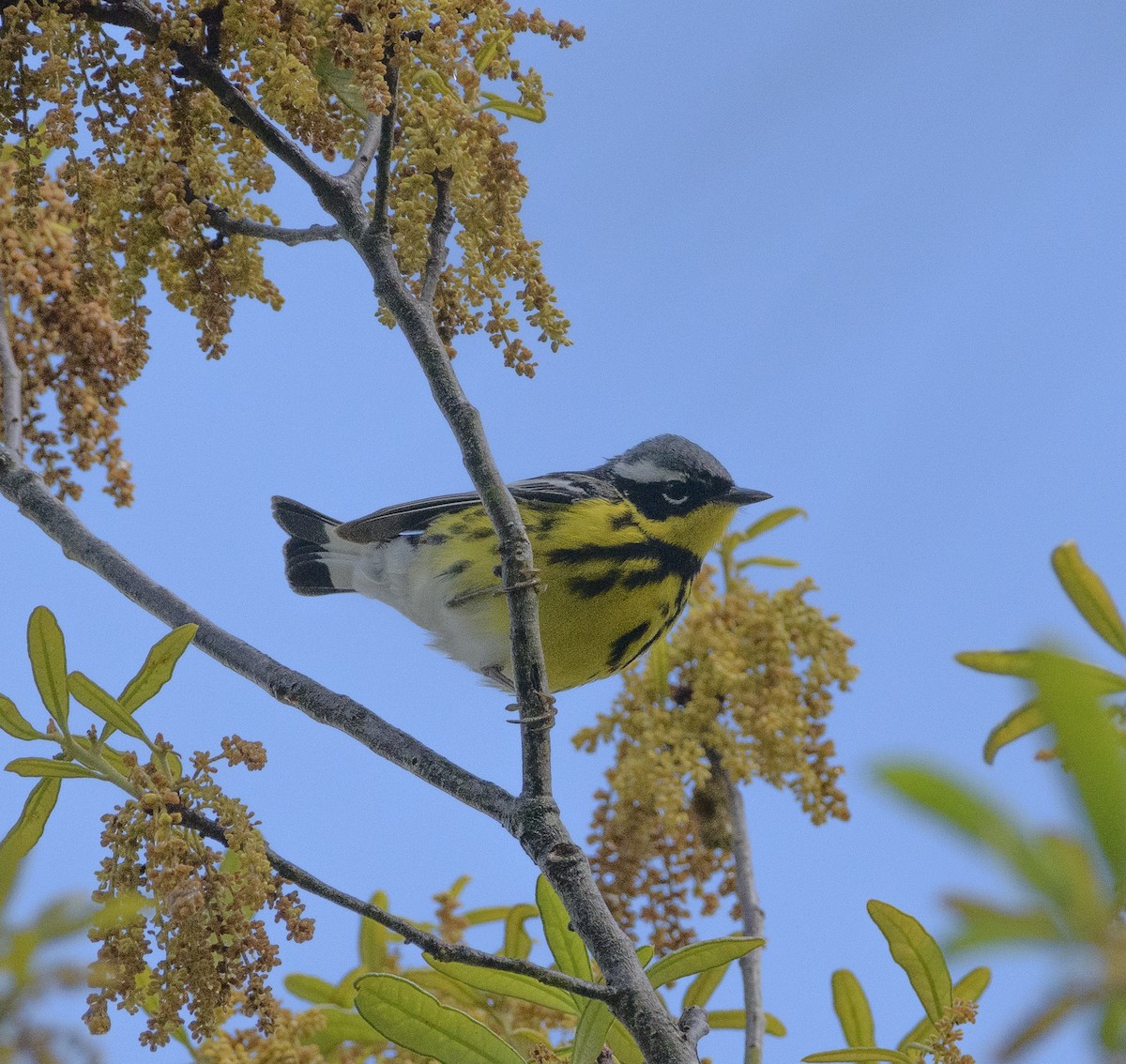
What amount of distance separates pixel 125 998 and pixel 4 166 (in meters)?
2.60

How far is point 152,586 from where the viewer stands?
297 cm

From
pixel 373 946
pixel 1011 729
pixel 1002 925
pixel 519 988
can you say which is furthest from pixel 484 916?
pixel 1002 925

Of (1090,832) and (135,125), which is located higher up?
(135,125)

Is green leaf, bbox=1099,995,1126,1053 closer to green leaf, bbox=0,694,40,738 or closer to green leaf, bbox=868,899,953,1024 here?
green leaf, bbox=868,899,953,1024

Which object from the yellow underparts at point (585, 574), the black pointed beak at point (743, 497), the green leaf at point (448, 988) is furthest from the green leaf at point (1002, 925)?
the black pointed beak at point (743, 497)

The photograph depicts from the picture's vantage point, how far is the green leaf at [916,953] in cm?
214

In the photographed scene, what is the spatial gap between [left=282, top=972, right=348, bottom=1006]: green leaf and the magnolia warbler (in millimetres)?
1196

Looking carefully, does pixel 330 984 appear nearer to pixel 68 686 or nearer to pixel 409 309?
pixel 68 686

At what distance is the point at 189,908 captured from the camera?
185 centimetres

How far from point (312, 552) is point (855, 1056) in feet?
10.8

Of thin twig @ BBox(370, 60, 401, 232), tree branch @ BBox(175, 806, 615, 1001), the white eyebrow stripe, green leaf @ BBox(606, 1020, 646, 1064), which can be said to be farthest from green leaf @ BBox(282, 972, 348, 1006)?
the white eyebrow stripe

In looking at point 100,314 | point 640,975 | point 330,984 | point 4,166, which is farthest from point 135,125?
point 330,984

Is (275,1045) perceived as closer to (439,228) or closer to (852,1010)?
(852,1010)

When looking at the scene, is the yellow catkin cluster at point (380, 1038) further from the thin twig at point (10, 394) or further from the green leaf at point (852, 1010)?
the thin twig at point (10, 394)
